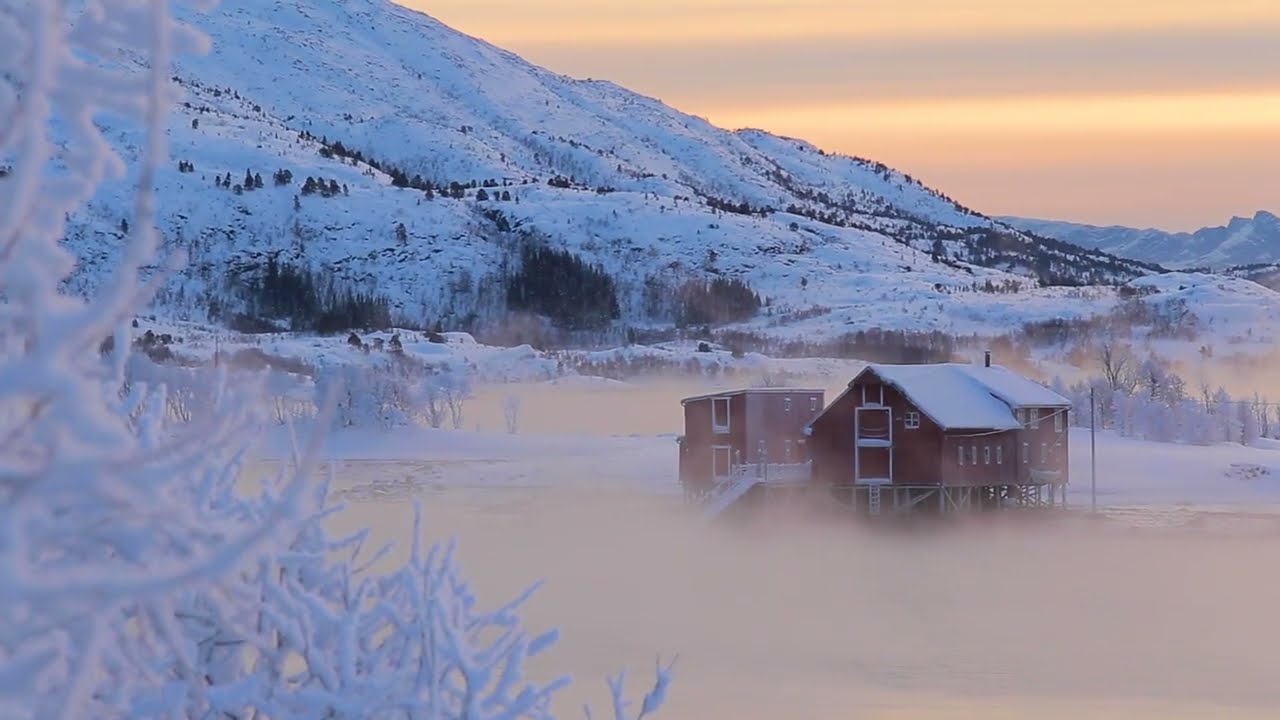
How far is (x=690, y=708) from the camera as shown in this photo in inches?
777

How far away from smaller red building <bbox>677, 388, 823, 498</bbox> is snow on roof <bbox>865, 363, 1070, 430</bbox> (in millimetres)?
2357

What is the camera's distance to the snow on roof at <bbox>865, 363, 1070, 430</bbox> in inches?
1756

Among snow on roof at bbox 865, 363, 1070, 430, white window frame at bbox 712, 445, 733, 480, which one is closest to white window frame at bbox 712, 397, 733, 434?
white window frame at bbox 712, 445, 733, 480

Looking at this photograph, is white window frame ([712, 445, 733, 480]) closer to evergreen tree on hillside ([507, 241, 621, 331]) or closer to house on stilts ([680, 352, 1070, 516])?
house on stilts ([680, 352, 1070, 516])

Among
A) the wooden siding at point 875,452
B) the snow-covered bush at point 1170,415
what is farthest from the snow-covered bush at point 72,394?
the snow-covered bush at point 1170,415

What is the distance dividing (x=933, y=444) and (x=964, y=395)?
7.35 ft

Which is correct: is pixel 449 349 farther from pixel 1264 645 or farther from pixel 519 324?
pixel 1264 645

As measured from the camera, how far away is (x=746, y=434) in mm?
46156

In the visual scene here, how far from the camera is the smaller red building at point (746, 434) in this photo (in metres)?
46.0

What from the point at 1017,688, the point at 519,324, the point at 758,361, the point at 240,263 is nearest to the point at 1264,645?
the point at 1017,688

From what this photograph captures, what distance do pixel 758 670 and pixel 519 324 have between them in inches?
3578

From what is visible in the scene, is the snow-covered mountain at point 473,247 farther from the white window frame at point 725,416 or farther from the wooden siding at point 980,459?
the wooden siding at point 980,459

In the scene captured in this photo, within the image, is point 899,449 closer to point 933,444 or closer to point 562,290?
point 933,444

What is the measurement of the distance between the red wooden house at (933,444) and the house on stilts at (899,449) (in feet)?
0.08
